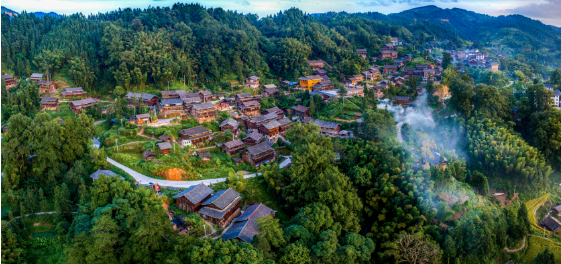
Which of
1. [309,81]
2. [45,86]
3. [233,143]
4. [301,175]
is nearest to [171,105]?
[233,143]

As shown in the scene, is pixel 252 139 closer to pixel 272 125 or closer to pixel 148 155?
pixel 272 125

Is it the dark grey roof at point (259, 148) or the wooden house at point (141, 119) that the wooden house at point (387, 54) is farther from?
the wooden house at point (141, 119)

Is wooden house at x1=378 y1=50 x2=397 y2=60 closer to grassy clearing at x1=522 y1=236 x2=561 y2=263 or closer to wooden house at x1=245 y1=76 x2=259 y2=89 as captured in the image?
wooden house at x1=245 y1=76 x2=259 y2=89

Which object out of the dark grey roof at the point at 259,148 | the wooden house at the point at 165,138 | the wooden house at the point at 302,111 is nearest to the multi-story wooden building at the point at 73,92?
the wooden house at the point at 165,138

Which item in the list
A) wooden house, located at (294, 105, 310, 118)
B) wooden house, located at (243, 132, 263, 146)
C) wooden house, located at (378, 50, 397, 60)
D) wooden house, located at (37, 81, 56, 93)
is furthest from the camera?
wooden house, located at (378, 50, 397, 60)

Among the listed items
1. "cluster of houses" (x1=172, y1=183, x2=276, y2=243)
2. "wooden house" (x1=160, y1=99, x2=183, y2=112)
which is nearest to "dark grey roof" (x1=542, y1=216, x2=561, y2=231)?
"cluster of houses" (x1=172, y1=183, x2=276, y2=243)

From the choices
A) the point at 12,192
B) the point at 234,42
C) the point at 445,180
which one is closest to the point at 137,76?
the point at 234,42

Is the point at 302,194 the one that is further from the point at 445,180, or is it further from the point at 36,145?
the point at 36,145
